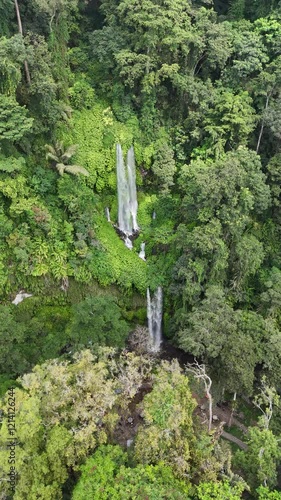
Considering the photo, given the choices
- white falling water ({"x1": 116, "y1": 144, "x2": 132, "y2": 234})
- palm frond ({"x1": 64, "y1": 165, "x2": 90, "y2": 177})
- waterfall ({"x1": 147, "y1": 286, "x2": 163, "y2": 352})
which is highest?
palm frond ({"x1": 64, "y1": 165, "x2": 90, "y2": 177})

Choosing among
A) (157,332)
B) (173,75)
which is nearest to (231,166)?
(173,75)

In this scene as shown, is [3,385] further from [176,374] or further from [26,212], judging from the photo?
[26,212]

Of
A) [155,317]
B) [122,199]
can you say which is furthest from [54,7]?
[155,317]

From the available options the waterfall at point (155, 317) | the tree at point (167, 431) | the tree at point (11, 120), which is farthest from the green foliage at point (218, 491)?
the tree at point (11, 120)

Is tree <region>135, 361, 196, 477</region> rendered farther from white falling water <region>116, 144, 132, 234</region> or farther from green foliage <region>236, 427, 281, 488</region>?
white falling water <region>116, 144, 132, 234</region>

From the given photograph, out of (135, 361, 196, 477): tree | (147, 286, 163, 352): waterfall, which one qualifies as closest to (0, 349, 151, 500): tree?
(135, 361, 196, 477): tree

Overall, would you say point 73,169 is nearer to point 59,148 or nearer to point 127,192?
point 59,148
